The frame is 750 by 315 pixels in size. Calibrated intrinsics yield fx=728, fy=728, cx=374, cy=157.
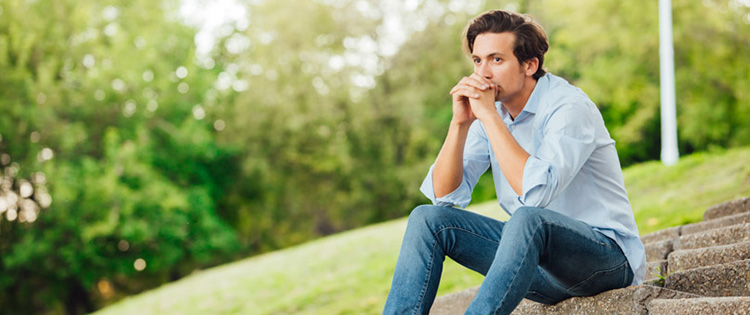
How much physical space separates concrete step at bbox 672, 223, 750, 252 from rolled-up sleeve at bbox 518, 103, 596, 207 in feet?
4.28

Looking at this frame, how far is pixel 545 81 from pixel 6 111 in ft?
63.0

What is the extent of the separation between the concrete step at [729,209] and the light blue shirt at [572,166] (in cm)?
195

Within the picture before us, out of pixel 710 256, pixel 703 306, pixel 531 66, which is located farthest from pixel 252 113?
pixel 703 306

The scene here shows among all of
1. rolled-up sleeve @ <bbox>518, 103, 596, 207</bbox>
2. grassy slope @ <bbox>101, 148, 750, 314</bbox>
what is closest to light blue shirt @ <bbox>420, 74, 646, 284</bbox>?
rolled-up sleeve @ <bbox>518, 103, 596, 207</bbox>

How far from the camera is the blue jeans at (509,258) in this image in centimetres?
269

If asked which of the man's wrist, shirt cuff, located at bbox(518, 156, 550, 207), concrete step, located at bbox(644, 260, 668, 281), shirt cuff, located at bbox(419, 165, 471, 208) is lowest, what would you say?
concrete step, located at bbox(644, 260, 668, 281)

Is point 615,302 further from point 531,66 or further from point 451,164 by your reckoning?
point 531,66

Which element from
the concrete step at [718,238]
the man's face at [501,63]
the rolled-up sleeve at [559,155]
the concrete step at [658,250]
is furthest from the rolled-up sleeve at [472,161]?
the concrete step at [658,250]

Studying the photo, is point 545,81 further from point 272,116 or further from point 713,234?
point 272,116

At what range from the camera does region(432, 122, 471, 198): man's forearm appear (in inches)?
130

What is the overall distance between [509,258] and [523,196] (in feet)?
0.89

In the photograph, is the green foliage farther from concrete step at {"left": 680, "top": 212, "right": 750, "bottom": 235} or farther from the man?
the man

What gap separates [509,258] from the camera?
8.81 feet

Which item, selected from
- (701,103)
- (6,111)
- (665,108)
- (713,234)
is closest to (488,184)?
(701,103)
